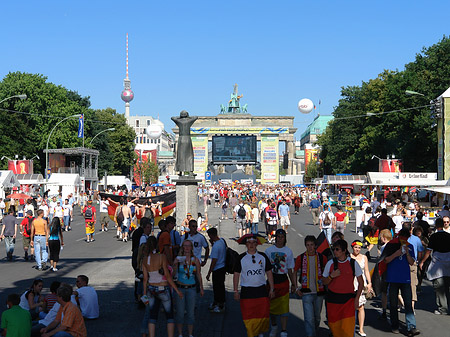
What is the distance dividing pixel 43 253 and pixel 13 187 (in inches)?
1167

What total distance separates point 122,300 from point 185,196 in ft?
25.0

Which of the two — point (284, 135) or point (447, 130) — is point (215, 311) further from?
point (284, 135)

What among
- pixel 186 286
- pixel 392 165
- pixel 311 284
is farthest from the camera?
pixel 392 165

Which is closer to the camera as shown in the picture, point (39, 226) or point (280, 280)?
point (280, 280)

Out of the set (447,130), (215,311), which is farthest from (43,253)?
(447,130)

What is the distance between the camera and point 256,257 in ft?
28.2

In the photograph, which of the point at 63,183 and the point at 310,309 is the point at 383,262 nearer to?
the point at 310,309

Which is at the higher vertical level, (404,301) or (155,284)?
(155,284)

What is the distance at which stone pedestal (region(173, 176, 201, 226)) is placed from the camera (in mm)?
19594

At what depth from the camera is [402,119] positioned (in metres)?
61.4

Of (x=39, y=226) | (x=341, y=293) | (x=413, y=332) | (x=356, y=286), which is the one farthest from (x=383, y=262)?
(x=39, y=226)

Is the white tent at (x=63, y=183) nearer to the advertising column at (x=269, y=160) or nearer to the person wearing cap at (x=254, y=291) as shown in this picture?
the person wearing cap at (x=254, y=291)

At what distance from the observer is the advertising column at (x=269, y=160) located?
128625mm

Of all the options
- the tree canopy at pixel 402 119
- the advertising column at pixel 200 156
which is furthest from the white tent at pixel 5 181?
the advertising column at pixel 200 156
